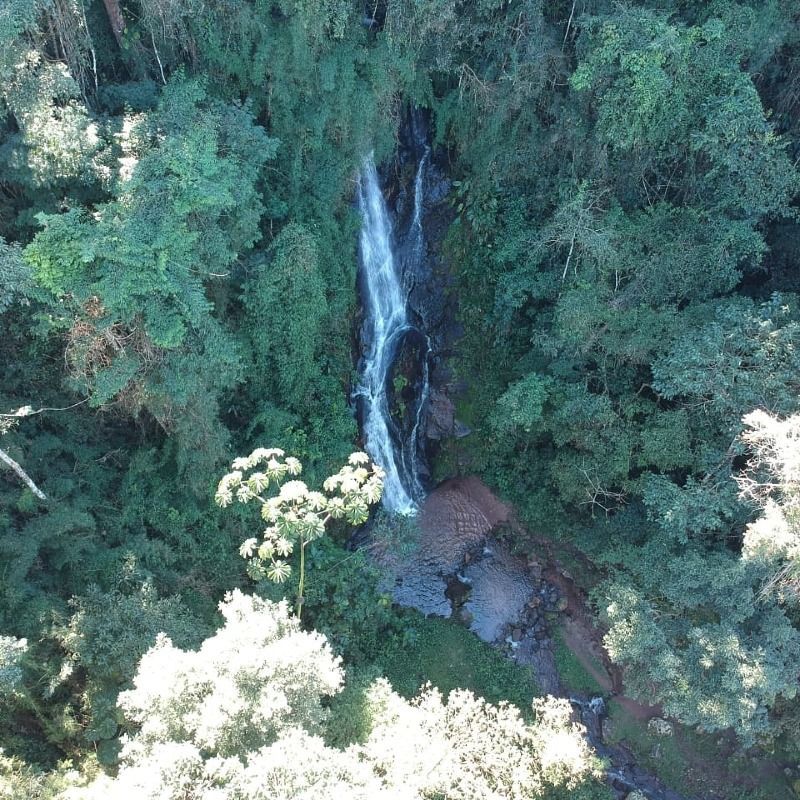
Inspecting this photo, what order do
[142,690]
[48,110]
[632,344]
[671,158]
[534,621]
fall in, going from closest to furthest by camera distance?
[142,690], [48,110], [632,344], [671,158], [534,621]

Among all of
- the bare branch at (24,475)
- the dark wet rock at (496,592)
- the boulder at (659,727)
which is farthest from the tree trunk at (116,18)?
the boulder at (659,727)

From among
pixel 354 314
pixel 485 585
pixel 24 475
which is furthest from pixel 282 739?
pixel 354 314

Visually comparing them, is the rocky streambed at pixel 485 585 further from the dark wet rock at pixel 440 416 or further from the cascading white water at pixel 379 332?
the dark wet rock at pixel 440 416

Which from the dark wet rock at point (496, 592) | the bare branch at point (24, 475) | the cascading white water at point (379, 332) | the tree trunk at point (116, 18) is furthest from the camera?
the cascading white water at point (379, 332)

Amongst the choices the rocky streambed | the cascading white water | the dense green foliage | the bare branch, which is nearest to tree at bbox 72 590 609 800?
the dense green foliage

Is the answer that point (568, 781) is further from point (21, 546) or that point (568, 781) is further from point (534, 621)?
point (21, 546)

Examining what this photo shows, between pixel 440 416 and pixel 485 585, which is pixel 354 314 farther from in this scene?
pixel 485 585

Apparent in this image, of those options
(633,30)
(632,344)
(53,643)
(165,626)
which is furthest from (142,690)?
(633,30)
